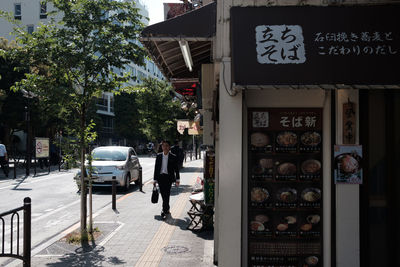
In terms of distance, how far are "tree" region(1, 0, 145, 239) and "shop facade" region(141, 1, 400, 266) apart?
303cm

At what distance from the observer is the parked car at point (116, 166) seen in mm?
13836

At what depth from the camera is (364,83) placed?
154 inches

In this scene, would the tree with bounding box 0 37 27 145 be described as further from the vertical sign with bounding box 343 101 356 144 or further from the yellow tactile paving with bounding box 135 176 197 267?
the vertical sign with bounding box 343 101 356 144

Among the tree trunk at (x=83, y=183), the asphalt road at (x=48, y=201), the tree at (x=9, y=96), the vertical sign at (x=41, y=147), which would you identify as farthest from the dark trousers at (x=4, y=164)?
the tree trunk at (x=83, y=183)

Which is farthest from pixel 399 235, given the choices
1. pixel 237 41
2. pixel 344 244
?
pixel 237 41

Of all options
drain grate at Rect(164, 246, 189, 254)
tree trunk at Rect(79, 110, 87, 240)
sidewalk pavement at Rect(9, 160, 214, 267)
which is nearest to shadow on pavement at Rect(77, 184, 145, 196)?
sidewalk pavement at Rect(9, 160, 214, 267)

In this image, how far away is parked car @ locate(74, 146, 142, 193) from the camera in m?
13.8

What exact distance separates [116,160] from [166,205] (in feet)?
20.0

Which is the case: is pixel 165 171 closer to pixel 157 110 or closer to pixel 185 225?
pixel 185 225

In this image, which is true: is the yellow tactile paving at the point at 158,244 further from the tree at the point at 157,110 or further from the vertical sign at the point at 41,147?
the vertical sign at the point at 41,147

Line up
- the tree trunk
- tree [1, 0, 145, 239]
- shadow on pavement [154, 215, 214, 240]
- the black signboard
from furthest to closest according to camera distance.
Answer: shadow on pavement [154, 215, 214, 240] → the tree trunk → tree [1, 0, 145, 239] → the black signboard

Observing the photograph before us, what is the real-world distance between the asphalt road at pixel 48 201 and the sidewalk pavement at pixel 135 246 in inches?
21.4

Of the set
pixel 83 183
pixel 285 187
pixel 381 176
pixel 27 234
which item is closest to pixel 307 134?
pixel 285 187

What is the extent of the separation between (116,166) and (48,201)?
2836 mm
